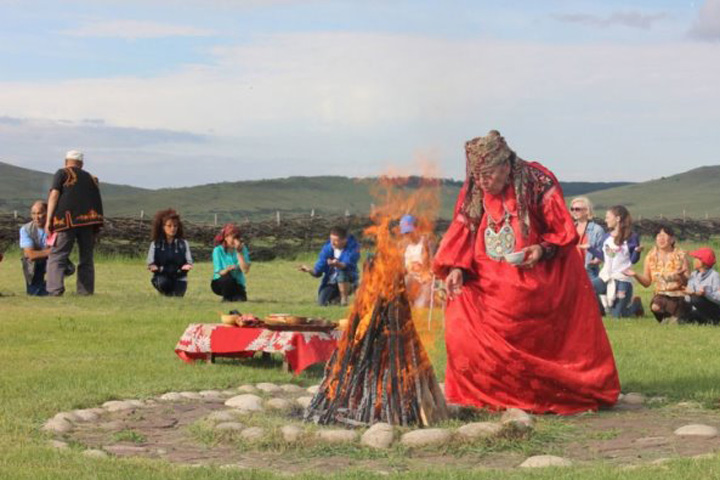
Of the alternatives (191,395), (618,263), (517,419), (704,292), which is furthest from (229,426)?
(618,263)

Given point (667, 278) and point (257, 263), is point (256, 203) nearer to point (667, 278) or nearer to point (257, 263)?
point (257, 263)

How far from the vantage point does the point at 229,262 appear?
1898 centimetres

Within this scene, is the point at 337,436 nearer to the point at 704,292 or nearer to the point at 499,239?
the point at 499,239

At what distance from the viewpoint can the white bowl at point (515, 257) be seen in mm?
9414

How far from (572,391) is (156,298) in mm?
10740

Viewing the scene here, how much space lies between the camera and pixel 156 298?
1914cm

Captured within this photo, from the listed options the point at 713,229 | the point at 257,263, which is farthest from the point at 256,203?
the point at 257,263

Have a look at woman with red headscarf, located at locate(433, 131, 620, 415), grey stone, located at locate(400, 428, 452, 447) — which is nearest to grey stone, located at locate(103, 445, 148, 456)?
grey stone, located at locate(400, 428, 452, 447)

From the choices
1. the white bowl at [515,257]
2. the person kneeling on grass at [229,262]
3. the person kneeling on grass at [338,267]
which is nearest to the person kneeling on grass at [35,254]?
the person kneeling on grass at [229,262]

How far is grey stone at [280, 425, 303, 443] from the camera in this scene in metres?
8.08

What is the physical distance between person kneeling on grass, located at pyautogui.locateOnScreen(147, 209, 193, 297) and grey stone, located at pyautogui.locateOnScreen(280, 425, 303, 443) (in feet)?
36.5

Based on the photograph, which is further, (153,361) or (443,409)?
(153,361)

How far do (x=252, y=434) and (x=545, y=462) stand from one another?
6.58 feet

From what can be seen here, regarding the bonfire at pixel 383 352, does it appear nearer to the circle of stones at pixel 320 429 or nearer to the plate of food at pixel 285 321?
the circle of stones at pixel 320 429
